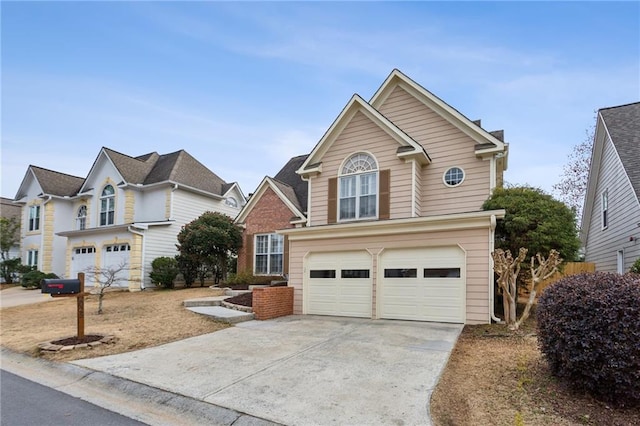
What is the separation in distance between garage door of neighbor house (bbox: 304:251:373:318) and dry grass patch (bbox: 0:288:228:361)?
3.40m

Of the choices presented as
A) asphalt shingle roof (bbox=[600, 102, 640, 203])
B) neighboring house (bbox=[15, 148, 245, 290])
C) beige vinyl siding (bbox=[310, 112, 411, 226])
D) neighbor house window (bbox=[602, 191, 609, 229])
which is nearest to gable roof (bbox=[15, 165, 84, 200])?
neighboring house (bbox=[15, 148, 245, 290])

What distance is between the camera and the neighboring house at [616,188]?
1256 centimetres

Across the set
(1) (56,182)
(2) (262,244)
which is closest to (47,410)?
(2) (262,244)

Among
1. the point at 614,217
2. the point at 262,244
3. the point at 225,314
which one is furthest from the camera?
the point at 262,244

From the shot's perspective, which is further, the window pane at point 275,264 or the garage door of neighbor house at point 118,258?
the garage door of neighbor house at point 118,258

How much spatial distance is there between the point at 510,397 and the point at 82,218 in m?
28.6

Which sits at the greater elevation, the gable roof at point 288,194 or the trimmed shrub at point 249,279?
the gable roof at point 288,194

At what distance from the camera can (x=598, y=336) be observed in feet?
15.5

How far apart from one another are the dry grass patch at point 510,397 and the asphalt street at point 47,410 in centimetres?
405

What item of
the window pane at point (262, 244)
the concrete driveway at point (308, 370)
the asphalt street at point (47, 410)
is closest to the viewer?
the asphalt street at point (47, 410)

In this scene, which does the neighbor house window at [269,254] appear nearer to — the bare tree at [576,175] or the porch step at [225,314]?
the porch step at [225,314]

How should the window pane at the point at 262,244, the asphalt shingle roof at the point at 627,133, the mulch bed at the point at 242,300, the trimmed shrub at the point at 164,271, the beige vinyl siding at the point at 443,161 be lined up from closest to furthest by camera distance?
the asphalt shingle roof at the point at 627,133 → the mulch bed at the point at 242,300 → the beige vinyl siding at the point at 443,161 → the window pane at the point at 262,244 → the trimmed shrub at the point at 164,271

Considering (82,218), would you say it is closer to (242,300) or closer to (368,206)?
(242,300)

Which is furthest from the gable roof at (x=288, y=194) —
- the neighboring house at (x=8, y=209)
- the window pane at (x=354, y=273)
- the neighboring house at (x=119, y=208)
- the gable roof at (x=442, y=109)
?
the neighboring house at (x=8, y=209)
